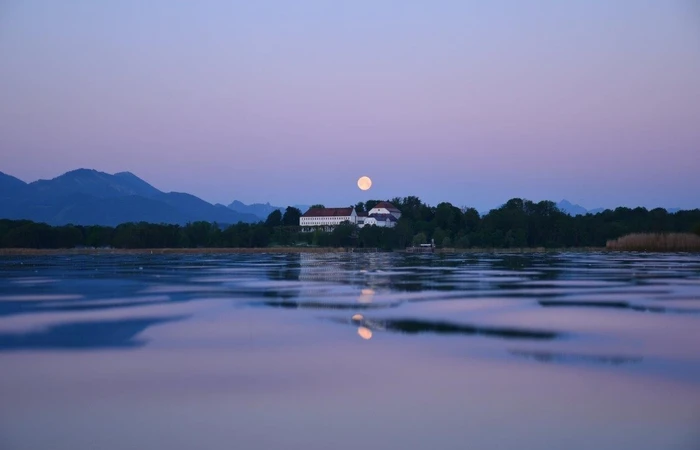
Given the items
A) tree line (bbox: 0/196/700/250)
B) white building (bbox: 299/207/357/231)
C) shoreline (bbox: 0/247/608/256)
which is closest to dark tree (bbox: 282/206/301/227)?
white building (bbox: 299/207/357/231)

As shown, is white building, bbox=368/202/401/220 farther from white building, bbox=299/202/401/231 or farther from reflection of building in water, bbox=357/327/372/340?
reflection of building in water, bbox=357/327/372/340

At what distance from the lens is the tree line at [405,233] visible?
3812 inches

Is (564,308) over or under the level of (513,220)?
under

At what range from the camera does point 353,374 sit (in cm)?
1227

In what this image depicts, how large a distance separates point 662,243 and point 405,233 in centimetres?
4591

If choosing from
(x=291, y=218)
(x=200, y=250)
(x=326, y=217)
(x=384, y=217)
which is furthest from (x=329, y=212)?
(x=200, y=250)

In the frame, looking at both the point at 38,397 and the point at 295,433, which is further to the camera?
the point at 38,397

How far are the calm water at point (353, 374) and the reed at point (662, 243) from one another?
51387 mm

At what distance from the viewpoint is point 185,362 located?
13398mm

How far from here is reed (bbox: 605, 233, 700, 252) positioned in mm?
70000

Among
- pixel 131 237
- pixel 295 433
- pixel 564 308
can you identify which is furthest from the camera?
pixel 131 237

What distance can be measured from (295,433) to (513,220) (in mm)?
103409

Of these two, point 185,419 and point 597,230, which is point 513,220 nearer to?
point 597,230

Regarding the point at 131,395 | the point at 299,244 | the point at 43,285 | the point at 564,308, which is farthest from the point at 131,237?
the point at 131,395
